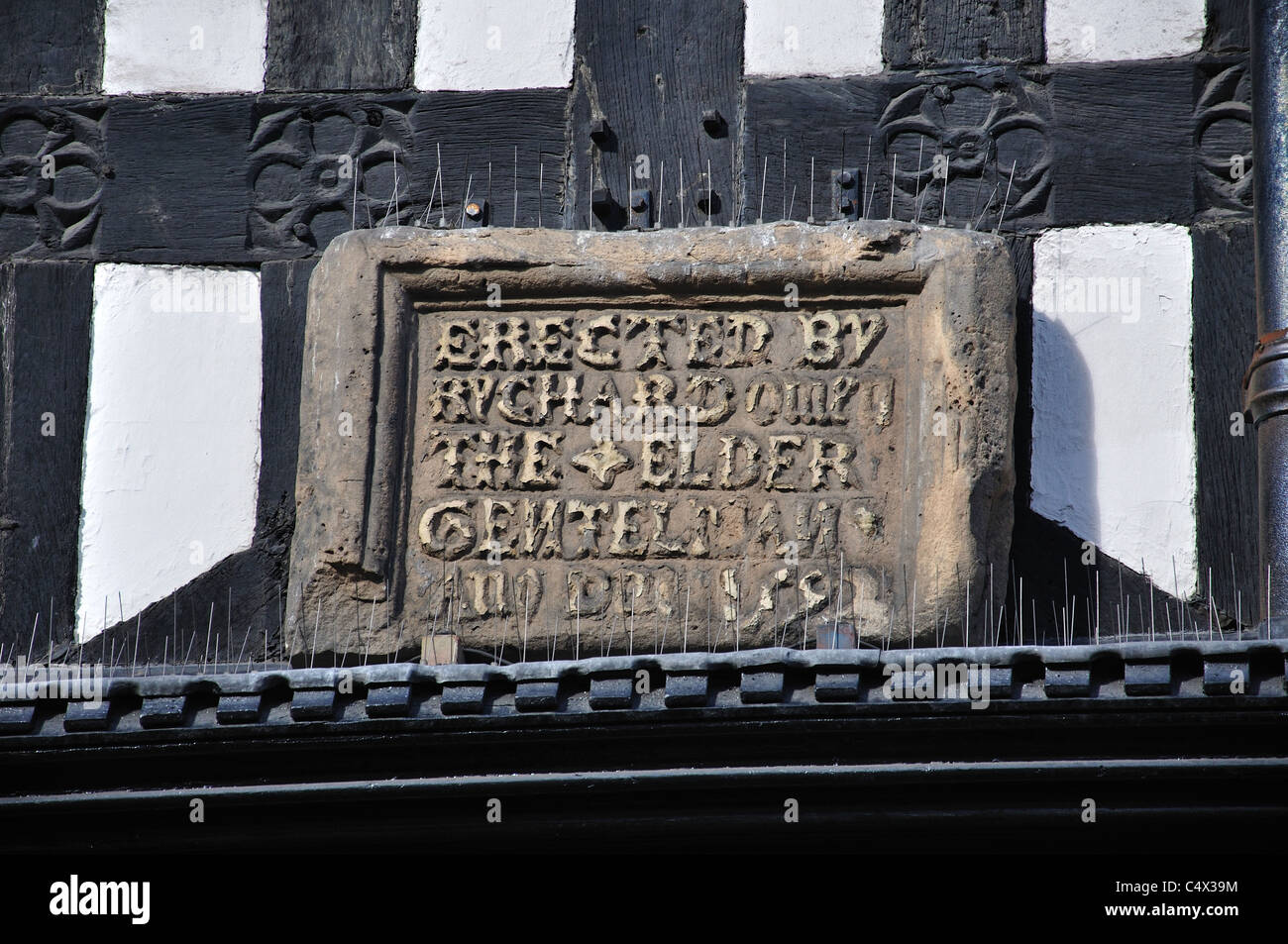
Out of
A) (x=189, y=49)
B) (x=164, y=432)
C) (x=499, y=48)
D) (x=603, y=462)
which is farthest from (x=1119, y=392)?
(x=189, y=49)

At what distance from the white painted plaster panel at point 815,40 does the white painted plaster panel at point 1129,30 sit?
0.44 meters

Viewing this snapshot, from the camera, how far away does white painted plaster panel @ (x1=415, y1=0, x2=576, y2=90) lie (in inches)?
179

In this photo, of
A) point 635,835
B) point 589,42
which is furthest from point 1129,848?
point 589,42

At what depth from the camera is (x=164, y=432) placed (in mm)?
4340

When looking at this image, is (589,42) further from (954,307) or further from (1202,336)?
(1202,336)

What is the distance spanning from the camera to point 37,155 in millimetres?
4641

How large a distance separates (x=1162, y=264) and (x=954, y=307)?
1.97ft

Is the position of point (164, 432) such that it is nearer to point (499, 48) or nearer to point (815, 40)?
point (499, 48)

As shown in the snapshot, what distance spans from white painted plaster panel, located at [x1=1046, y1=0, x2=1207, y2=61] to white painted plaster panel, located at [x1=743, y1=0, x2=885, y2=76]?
0.44 metres

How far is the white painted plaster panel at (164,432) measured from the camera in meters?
4.26

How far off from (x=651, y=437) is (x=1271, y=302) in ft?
4.35

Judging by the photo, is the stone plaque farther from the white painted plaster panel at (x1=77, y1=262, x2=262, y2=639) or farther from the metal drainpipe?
the metal drainpipe

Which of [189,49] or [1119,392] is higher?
[189,49]

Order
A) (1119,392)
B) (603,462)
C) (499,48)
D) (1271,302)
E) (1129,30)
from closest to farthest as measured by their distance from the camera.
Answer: (1271,302) < (603,462) < (1119,392) < (1129,30) < (499,48)
